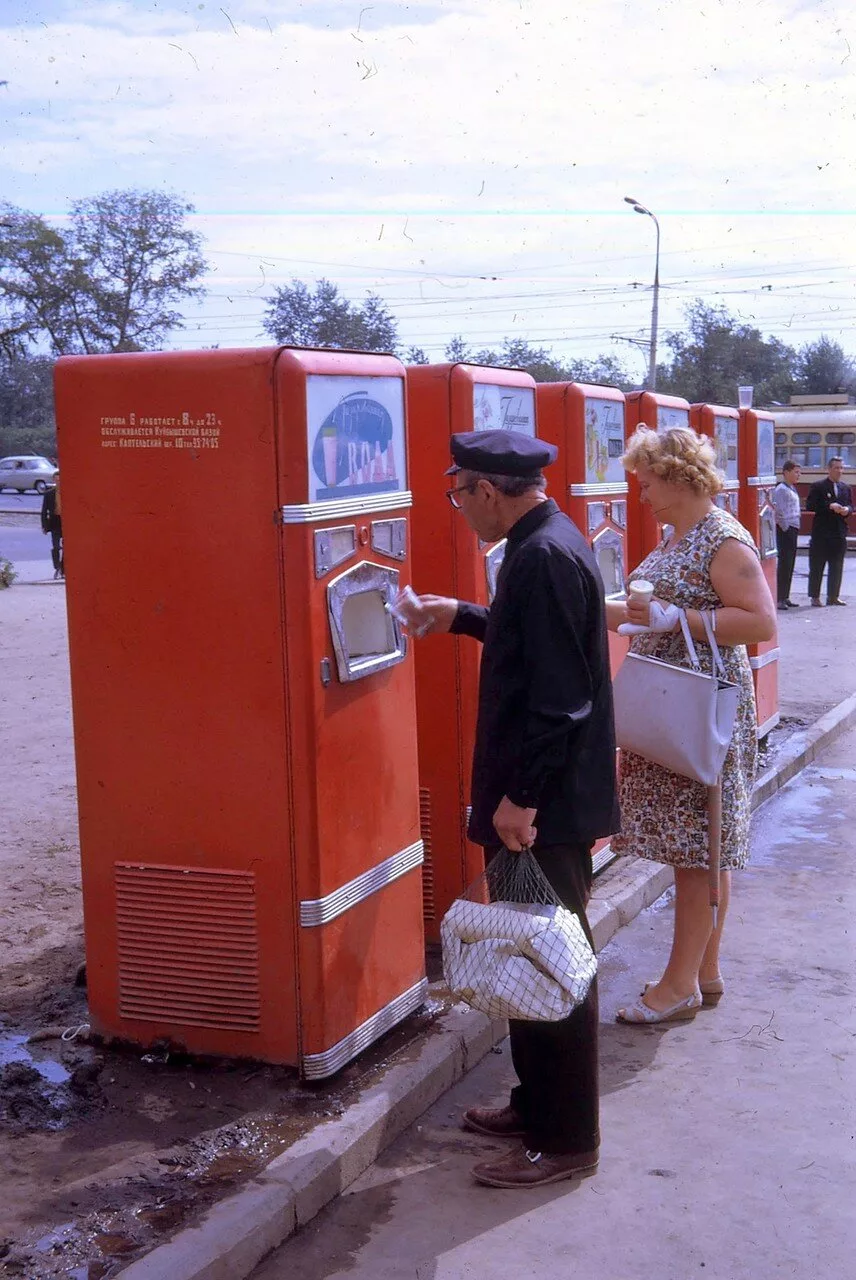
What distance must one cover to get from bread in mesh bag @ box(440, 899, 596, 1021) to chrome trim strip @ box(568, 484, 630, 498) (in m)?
2.74

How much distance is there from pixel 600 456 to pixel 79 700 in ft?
9.36

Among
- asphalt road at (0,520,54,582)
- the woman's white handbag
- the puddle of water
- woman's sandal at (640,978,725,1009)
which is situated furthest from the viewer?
asphalt road at (0,520,54,582)

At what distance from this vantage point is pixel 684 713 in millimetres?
4332

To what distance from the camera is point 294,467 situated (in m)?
3.75

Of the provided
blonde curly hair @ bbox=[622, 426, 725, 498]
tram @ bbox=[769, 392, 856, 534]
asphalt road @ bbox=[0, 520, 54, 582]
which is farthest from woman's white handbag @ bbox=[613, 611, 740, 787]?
tram @ bbox=[769, 392, 856, 534]

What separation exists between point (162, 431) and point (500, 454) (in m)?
1.00

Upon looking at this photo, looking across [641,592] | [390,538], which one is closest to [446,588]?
[390,538]

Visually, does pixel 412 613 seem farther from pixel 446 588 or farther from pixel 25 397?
pixel 25 397

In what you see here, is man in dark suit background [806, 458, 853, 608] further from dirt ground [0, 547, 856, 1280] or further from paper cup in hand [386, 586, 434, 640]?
paper cup in hand [386, 586, 434, 640]

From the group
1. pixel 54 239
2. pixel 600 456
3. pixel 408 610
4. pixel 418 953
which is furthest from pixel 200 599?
pixel 54 239

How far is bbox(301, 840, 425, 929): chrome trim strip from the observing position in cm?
387

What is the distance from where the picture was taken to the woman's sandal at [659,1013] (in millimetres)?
4664

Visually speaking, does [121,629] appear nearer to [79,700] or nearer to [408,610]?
[79,700]

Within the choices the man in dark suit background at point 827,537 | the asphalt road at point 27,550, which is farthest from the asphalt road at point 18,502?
the man in dark suit background at point 827,537
